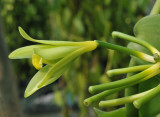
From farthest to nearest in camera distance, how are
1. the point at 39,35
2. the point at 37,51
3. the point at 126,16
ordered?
the point at 39,35 < the point at 126,16 < the point at 37,51

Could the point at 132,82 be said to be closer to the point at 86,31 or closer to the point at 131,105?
the point at 131,105

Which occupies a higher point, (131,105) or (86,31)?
(131,105)

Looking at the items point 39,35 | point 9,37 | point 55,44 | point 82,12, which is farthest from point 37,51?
point 9,37

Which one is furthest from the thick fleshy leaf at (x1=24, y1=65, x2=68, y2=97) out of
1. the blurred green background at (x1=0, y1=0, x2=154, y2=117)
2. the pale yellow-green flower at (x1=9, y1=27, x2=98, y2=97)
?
the blurred green background at (x1=0, y1=0, x2=154, y2=117)

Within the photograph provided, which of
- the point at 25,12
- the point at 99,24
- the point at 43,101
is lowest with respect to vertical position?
the point at 43,101

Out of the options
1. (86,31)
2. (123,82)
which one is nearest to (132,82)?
(123,82)

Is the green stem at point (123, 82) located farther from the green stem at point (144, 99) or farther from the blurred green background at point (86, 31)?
the blurred green background at point (86, 31)

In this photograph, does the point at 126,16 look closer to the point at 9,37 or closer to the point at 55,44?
the point at 55,44

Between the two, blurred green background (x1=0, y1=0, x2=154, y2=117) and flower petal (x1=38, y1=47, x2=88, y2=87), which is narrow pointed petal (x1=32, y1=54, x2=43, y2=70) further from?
blurred green background (x1=0, y1=0, x2=154, y2=117)
